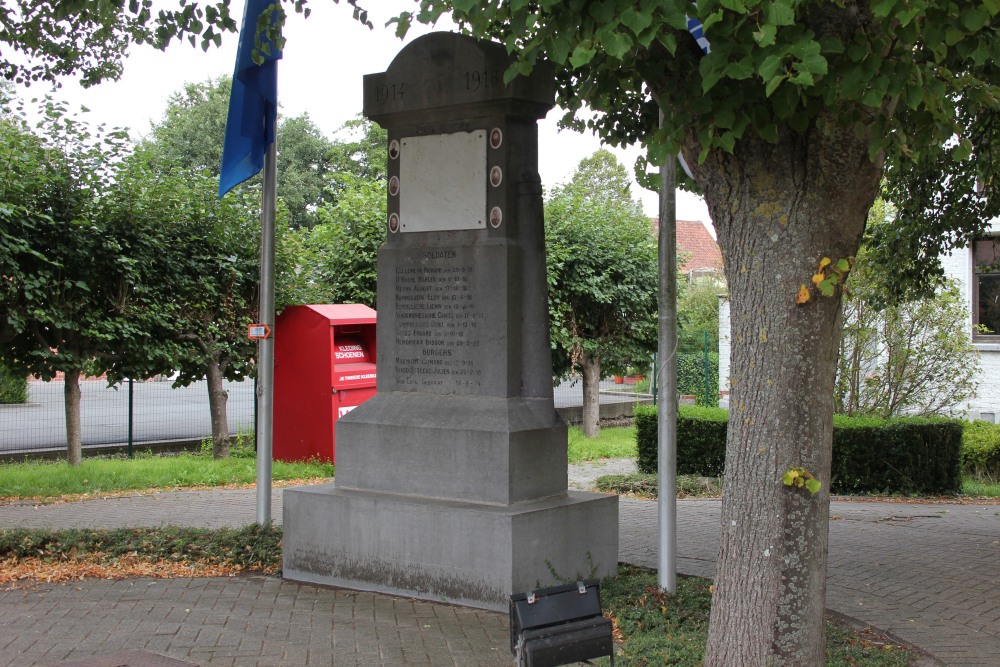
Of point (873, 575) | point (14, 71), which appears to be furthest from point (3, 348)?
point (873, 575)

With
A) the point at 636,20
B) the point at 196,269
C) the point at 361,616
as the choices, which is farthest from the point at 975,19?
the point at 196,269

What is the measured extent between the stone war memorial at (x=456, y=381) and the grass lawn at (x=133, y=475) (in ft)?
18.3

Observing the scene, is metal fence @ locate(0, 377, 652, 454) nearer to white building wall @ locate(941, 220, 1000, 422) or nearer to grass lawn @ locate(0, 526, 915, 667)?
white building wall @ locate(941, 220, 1000, 422)

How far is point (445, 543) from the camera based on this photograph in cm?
646

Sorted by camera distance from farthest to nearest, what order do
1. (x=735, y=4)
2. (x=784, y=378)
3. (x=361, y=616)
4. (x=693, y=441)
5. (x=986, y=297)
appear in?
(x=986, y=297)
(x=693, y=441)
(x=361, y=616)
(x=784, y=378)
(x=735, y=4)


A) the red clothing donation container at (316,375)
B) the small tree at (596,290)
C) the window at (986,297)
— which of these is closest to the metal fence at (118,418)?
the red clothing donation container at (316,375)

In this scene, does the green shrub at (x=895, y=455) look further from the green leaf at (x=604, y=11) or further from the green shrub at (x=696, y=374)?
the green leaf at (x=604, y=11)

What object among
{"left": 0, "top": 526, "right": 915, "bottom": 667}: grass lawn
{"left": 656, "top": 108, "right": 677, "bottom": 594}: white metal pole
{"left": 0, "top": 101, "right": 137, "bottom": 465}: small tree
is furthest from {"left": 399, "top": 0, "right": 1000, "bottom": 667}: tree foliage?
{"left": 0, "top": 101, "right": 137, "bottom": 465}: small tree

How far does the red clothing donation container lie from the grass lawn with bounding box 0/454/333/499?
34cm

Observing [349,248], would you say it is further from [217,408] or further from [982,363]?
[982,363]

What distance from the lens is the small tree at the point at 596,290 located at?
17672 millimetres

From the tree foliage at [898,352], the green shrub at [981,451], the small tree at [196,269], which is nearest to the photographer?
the small tree at [196,269]

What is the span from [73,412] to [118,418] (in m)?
8.26

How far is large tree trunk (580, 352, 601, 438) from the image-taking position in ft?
60.1
